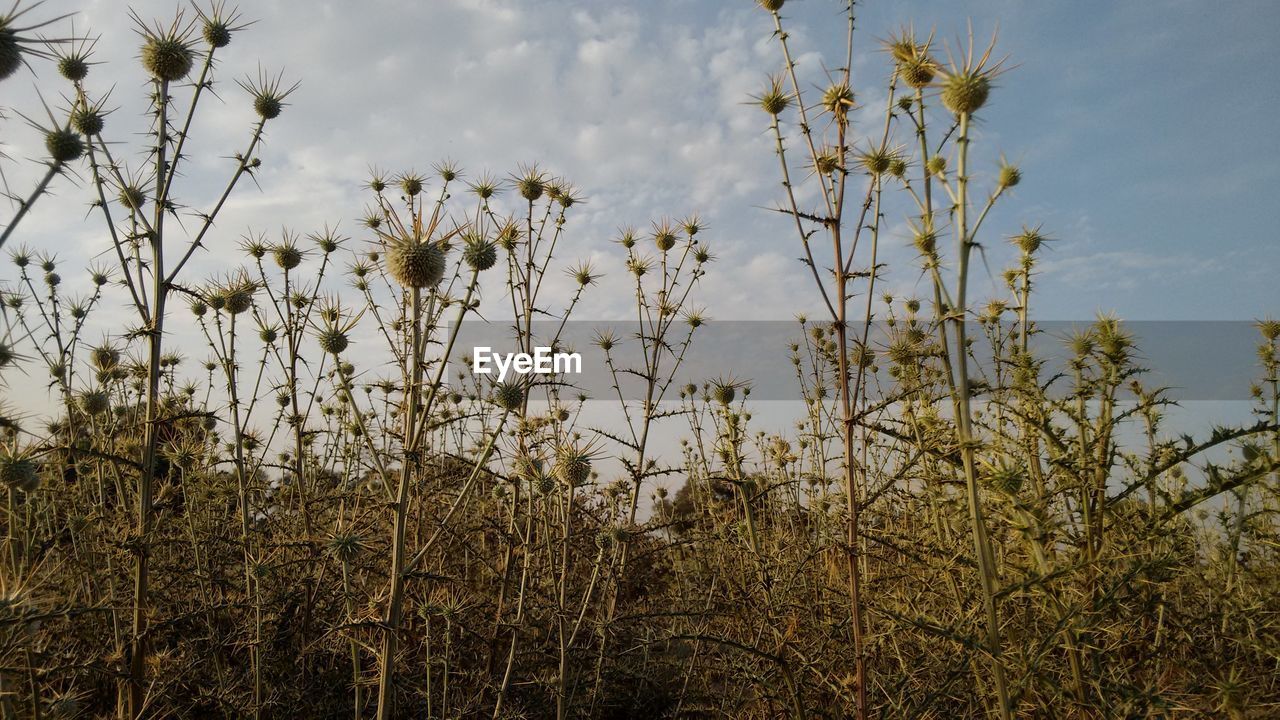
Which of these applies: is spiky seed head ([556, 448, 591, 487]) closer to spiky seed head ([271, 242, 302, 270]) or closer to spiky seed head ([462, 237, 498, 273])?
spiky seed head ([462, 237, 498, 273])

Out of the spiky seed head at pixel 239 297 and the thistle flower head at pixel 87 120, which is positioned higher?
the thistle flower head at pixel 87 120

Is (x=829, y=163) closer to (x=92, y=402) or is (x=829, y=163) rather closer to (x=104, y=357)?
(x=92, y=402)

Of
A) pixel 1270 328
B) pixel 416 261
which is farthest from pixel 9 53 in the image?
pixel 1270 328

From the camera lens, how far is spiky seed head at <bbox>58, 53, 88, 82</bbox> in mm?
3719

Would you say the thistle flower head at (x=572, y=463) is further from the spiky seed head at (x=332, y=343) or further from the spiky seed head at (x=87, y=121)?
the spiky seed head at (x=87, y=121)

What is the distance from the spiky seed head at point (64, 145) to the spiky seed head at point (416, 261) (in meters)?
1.51

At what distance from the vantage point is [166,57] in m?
3.81

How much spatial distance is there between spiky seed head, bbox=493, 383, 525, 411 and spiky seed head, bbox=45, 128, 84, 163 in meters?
2.19

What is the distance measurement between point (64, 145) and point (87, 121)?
0.65 m

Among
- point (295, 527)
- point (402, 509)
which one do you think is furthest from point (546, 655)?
point (402, 509)

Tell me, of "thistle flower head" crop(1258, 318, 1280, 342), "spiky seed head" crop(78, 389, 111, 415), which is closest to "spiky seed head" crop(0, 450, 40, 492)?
"spiky seed head" crop(78, 389, 111, 415)

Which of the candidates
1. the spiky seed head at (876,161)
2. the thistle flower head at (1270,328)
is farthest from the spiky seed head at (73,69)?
the thistle flower head at (1270,328)

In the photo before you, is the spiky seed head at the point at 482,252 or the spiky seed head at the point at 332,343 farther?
the spiky seed head at the point at 332,343

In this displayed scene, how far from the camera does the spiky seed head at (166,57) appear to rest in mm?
3799
